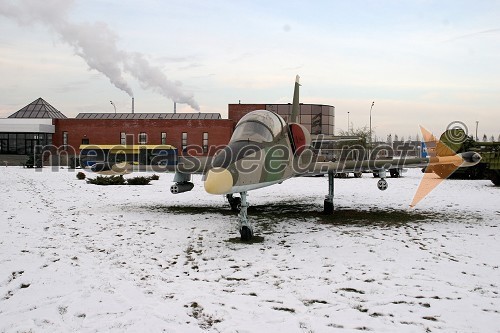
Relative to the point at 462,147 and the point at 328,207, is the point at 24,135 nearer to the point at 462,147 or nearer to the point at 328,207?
the point at 462,147

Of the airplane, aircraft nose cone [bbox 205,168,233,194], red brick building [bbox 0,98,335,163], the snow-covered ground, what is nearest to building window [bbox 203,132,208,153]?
red brick building [bbox 0,98,335,163]

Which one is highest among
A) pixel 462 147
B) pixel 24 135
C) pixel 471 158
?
pixel 24 135

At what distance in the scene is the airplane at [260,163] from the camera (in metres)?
8.83

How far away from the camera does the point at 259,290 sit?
609cm

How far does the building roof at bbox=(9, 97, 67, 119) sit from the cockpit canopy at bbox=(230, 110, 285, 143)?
2706 inches

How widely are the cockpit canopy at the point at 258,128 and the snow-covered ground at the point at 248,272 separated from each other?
8.48 ft

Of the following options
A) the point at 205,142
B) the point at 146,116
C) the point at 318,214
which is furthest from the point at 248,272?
the point at 146,116

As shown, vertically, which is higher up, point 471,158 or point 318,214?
point 471,158

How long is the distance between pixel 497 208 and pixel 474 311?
1220cm

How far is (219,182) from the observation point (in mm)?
8281

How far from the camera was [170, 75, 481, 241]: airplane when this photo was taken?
8828 mm

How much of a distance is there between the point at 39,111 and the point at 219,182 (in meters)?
73.9

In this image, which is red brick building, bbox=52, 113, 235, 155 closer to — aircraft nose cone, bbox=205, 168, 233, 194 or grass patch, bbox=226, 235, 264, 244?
grass patch, bbox=226, 235, 264, 244

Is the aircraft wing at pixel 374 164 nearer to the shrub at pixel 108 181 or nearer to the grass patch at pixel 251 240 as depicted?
the grass patch at pixel 251 240
